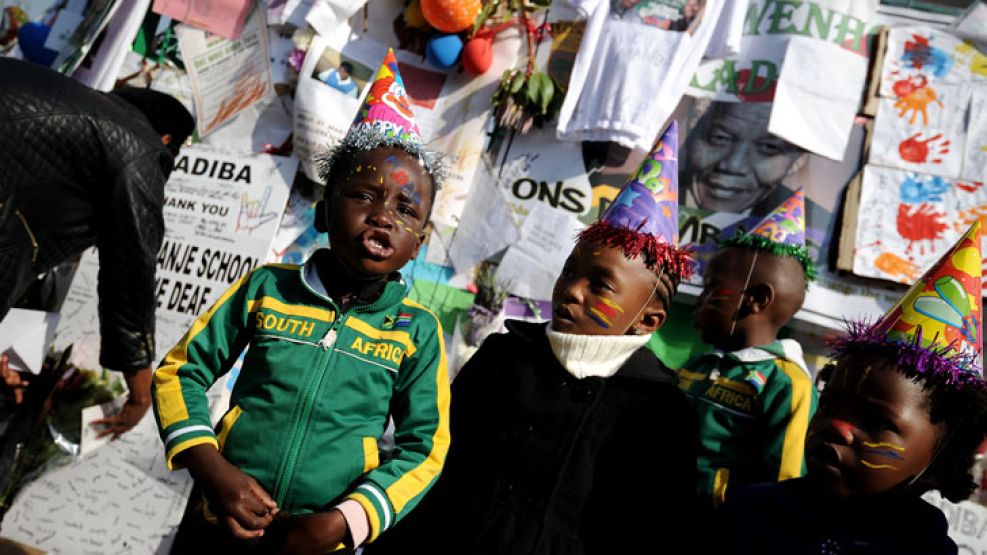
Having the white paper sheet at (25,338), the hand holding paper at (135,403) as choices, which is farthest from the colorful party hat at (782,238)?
the white paper sheet at (25,338)

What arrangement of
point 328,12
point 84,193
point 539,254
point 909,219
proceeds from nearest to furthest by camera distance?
point 84,193 < point 909,219 < point 539,254 < point 328,12

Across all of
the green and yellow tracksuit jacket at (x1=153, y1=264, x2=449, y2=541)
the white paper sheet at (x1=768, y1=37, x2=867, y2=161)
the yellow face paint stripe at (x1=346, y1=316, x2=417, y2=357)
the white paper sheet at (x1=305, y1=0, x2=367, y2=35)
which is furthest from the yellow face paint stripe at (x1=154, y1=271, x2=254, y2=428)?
the white paper sheet at (x1=768, y1=37, x2=867, y2=161)

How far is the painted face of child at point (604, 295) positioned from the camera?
5.46ft

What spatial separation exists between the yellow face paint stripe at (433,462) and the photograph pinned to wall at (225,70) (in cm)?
275

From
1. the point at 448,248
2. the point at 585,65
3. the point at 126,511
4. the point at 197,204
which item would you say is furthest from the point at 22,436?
the point at 585,65

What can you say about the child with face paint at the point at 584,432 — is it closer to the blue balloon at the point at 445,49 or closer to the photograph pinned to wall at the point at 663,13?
the photograph pinned to wall at the point at 663,13

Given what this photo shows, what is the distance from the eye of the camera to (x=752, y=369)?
6.72 feet

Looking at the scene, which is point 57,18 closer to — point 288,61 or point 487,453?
point 288,61

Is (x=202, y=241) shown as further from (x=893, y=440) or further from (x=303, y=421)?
(x=893, y=440)

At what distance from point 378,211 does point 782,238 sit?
1.51m

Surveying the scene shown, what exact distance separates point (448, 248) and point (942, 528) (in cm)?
249

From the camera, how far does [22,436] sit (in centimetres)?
A: 307

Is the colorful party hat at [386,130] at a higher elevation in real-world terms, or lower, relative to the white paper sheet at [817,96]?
lower

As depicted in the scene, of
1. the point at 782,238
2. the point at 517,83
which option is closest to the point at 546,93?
the point at 517,83
